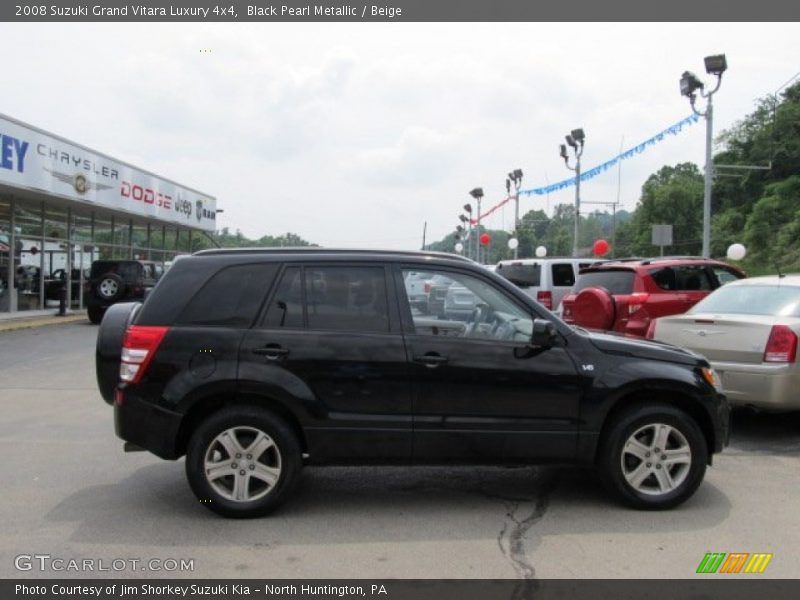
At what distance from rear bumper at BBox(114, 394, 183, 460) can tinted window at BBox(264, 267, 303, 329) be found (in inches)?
34.9

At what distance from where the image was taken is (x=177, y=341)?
4.68 m

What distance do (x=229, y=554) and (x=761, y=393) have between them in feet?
16.4

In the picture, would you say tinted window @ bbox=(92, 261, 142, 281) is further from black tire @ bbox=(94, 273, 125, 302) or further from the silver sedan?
the silver sedan

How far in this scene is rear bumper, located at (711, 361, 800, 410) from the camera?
21.1 feet

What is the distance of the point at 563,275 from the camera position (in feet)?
46.1

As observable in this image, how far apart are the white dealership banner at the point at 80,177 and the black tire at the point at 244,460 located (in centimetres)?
1472

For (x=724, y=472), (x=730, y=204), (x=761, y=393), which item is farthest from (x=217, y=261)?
(x=730, y=204)

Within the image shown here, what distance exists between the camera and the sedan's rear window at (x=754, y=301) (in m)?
7.02

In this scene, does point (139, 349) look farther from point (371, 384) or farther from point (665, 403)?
point (665, 403)

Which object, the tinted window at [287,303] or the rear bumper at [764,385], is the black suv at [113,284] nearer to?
the tinted window at [287,303]

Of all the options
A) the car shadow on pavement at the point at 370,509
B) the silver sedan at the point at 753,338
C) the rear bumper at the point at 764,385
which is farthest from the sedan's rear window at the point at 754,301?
the car shadow on pavement at the point at 370,509

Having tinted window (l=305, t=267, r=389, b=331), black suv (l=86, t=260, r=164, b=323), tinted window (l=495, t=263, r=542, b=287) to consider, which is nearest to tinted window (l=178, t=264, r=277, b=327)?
tinted window (l=305, t=267, r=389, b=331)

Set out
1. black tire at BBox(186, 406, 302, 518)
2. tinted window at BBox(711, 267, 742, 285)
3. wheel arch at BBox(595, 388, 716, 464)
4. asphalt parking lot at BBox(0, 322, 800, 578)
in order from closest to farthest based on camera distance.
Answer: asphalt parking lot at BBox(0, 322, 800, 578), black tire at BBox(186, 406, 302, 518), wheel arch at BBox(595, 388, 716, 464), tinted window at BBox(711, 267, 742, 285)
